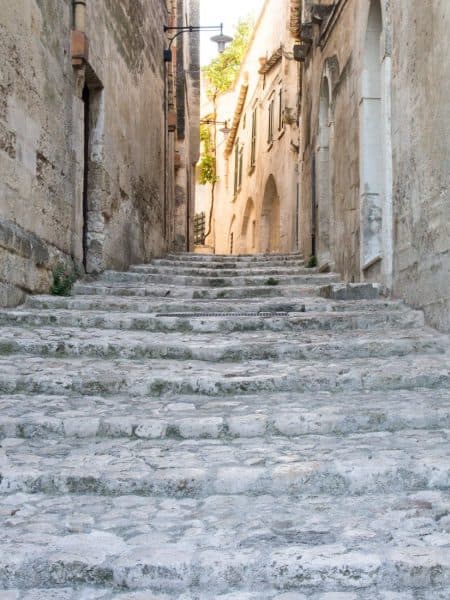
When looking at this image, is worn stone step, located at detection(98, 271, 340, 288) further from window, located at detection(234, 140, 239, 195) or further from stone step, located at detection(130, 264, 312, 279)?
window, located at detection(234, 140, 239, 195)

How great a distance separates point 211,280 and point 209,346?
3.52 metres

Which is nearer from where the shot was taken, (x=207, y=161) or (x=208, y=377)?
(x=208, y=377)

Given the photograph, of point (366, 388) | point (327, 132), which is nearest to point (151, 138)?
point (327, 132)

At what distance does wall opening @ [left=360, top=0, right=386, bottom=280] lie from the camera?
771cm

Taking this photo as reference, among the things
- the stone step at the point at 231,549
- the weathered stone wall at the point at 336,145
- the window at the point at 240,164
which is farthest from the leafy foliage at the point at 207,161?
the stone step at the point at 231,549

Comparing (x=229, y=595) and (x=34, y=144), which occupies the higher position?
(x=34, y=144)

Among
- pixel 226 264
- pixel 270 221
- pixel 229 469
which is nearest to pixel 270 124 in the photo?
pixel 270 221

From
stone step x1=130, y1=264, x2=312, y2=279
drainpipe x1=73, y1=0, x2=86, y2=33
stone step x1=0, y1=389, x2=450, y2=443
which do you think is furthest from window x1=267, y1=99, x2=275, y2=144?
Answer: stone step x1=0, y1=389, x2=450, y2=443

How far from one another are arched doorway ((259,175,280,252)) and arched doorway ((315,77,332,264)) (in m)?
10.6

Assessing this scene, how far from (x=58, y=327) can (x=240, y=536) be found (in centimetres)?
343

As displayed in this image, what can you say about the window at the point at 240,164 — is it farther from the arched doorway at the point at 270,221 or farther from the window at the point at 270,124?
the window at the point at 270,124

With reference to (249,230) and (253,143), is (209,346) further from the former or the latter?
(249,230)

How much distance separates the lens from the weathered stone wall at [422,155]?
5.30 metres

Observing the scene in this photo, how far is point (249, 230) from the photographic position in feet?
87.4
